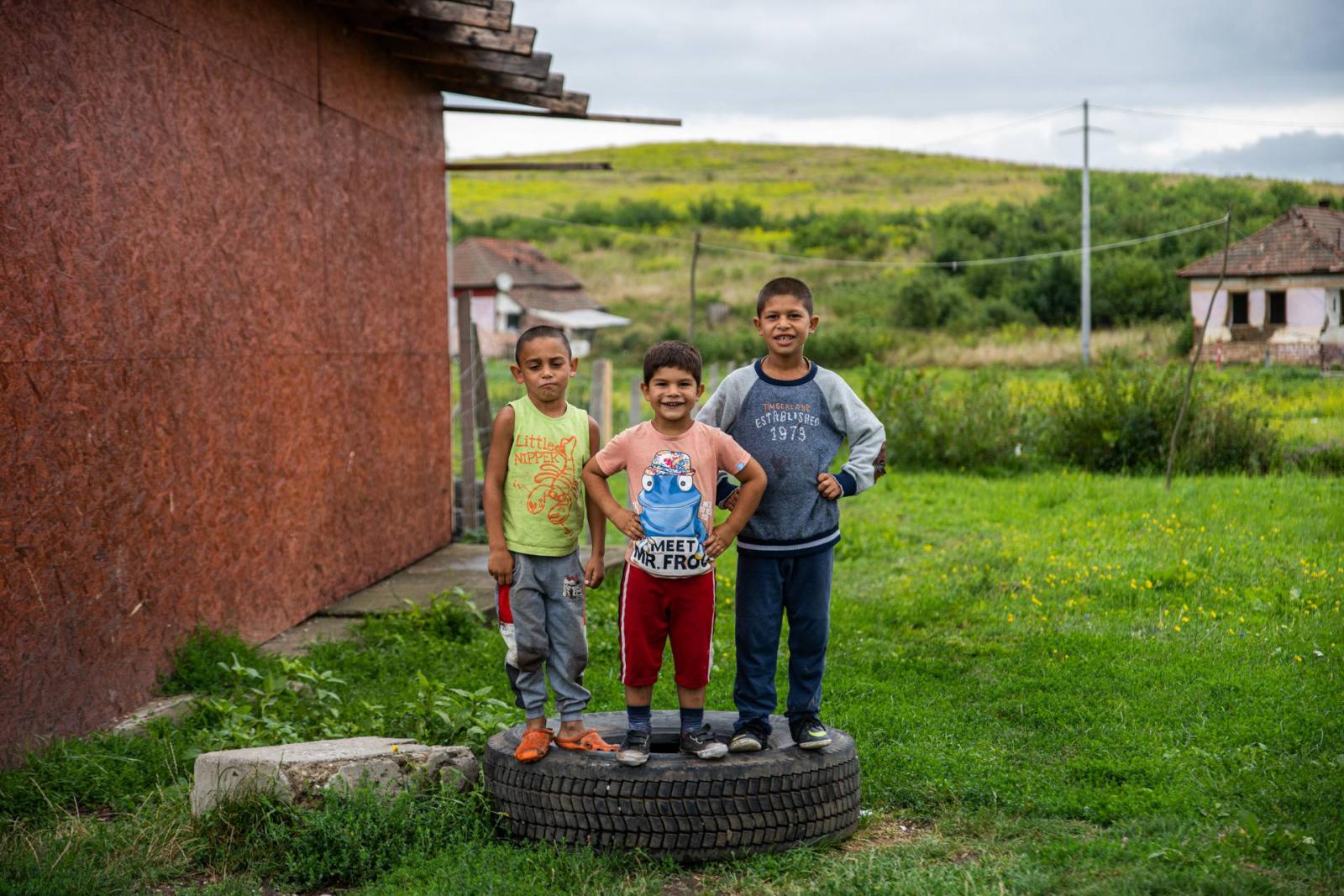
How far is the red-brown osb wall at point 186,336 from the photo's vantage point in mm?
4988

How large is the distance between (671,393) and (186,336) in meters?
3.24

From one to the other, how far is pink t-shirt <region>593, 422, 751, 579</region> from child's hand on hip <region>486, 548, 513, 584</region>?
0.46 metres

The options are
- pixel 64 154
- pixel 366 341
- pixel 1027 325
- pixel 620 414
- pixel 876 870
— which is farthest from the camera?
pixel 1027 325

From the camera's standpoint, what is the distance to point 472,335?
36.7 ft

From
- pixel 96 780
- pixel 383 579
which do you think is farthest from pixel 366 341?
pixel 96 780

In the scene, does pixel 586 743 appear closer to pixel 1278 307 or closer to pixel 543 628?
pixel 543 628

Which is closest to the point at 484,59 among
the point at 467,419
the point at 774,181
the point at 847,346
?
the point at 467,419

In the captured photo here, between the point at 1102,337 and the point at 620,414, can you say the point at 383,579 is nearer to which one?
the point at 620,414

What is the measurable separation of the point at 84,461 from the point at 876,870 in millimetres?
3674

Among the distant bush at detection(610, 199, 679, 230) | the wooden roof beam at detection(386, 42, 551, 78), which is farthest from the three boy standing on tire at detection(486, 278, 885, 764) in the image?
the distant bush at detection(610, 199, 679, 230)

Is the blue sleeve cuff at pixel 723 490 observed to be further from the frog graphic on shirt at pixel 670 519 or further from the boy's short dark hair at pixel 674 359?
the boy's short dark hair at pixel 674 359

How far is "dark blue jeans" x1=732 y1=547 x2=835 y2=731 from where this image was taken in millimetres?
4469

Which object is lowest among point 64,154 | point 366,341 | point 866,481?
point 866,481

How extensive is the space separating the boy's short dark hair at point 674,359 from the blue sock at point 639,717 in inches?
45.0
